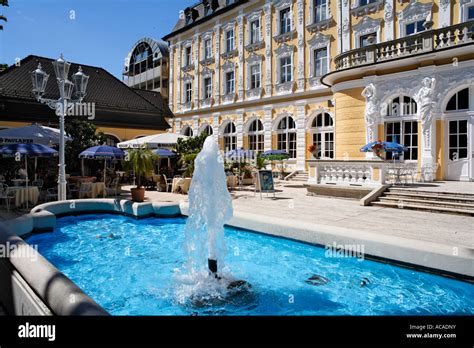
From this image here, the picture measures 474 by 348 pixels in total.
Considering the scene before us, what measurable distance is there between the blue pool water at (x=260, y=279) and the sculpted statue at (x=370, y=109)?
987 cm

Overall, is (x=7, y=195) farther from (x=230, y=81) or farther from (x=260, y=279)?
(x=230, y=81)

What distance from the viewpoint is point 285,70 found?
25000 millimetres

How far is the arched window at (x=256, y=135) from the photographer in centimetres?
2673

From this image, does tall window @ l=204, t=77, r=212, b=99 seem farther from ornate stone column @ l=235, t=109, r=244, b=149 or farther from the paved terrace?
the paved terrace

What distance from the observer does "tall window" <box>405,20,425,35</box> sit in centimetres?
1832

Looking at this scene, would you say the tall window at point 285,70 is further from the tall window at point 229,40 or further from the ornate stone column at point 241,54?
the tall window at point 229,40

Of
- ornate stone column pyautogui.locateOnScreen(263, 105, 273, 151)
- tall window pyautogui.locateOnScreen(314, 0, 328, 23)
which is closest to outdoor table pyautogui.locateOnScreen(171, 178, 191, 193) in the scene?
ornate stone column pyautogui.locateOnScreen(263, 105, 273, 151)

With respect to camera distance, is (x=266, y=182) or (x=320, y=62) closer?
(x=266, y=182)

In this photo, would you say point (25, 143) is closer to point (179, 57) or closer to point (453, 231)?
point (453, 231)

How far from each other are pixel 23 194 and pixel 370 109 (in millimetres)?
14501

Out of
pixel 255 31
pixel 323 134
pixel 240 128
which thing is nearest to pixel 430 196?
pixel 323 134

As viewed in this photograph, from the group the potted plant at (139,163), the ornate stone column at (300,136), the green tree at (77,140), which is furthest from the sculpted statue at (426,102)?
the green tree at (77,140)

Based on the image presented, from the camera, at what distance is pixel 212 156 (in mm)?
A: 5730

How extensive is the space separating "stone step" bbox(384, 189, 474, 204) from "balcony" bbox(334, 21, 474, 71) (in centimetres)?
644
